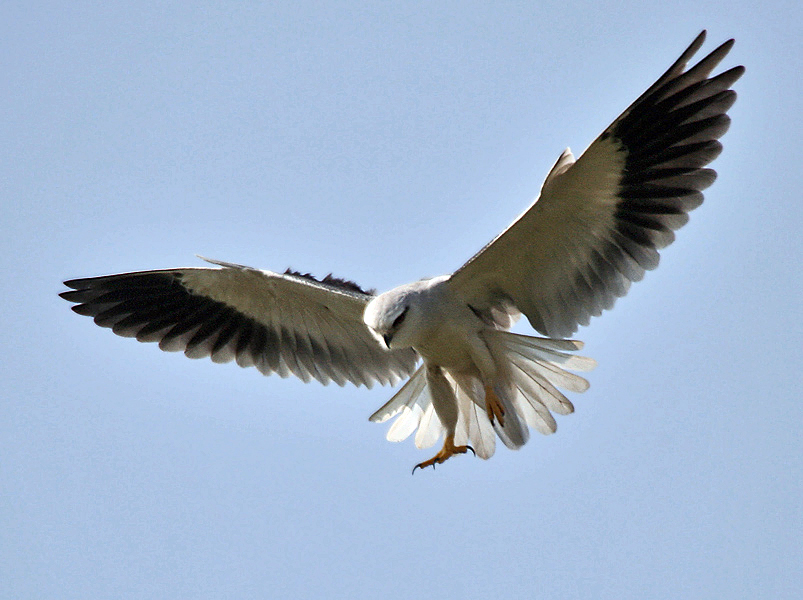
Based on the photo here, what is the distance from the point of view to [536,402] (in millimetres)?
6695

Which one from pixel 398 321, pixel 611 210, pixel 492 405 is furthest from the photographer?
pixel 492 405

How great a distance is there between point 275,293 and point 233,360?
764mm

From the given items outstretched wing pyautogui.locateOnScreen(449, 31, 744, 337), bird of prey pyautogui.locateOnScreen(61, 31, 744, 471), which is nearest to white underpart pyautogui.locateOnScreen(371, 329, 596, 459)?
bird of prey pyautogui.locateOnScreen(61, 31, 744, 471)

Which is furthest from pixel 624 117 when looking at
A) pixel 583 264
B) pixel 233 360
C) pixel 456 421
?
pixel 233 360

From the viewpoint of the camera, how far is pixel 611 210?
624cm

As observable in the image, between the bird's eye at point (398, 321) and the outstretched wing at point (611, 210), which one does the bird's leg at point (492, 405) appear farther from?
the bird's eye at point (398, 321)

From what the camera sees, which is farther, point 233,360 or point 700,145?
point 233,360

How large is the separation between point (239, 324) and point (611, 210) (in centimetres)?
288

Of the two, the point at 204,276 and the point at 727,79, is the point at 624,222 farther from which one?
the point at 204,276

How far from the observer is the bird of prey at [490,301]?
233 inches

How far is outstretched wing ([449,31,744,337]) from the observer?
5777mm

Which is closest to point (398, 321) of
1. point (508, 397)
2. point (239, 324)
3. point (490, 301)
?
point (490, 301)

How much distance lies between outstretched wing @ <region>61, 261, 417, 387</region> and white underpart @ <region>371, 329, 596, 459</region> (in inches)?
25.9

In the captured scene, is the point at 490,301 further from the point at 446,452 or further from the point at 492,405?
the point at 446,452
